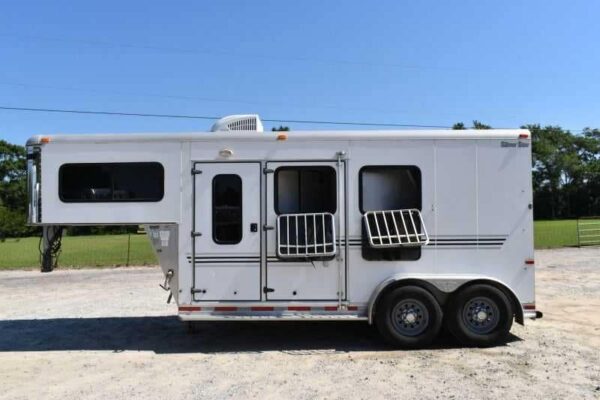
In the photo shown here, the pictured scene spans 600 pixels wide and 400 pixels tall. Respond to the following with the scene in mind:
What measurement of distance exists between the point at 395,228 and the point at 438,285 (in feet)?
2.99

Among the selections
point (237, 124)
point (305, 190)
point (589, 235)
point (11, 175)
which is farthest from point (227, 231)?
point (11, 175)

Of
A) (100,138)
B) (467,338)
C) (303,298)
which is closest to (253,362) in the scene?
(303,298)

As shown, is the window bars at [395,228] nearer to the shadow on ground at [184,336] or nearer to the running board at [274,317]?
the running board at [274,317]

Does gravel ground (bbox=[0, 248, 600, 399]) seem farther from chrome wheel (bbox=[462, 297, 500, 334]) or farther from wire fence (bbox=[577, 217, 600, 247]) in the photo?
wire fence (bbox=[577, 217, 600, 247])

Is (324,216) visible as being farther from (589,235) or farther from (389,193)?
(589,235)

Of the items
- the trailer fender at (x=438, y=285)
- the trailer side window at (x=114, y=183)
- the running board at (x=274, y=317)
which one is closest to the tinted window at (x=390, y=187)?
the trailer fender at (x=438, y=285)

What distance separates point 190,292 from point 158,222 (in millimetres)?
997

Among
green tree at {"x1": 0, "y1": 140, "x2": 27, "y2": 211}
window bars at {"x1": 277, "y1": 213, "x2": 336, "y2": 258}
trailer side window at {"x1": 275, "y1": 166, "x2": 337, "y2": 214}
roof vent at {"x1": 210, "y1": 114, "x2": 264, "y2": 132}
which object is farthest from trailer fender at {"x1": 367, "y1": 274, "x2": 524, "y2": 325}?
green tree at {"x1": 0, "y1": 140, "x2": 27, "y2": 211}

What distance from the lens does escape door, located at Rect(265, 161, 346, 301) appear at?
280 inches

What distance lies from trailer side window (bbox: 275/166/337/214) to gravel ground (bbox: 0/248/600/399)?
6.05 feet

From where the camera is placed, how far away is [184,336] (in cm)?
815

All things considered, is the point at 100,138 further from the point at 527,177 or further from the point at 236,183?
the point at 527,177

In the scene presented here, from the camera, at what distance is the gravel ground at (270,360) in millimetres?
5566

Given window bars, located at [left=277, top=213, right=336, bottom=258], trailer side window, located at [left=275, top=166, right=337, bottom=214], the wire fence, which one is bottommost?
the wire fence
